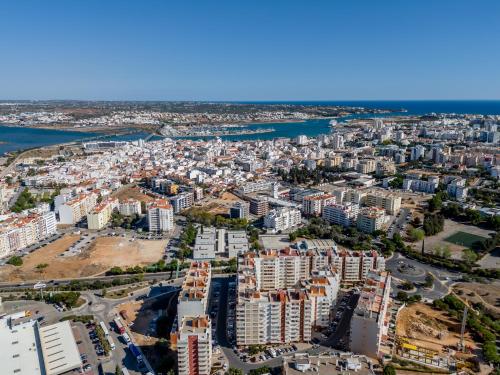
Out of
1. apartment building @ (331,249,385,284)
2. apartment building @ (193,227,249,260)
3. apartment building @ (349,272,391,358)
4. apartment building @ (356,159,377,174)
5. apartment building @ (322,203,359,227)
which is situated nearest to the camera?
apartment building @ (349,272,391,358)

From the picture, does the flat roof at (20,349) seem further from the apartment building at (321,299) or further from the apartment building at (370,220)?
the apartment building at (370,220)

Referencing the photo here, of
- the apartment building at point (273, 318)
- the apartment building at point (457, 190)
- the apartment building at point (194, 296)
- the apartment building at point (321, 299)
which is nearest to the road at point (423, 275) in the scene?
the apartment building at point (321, 299)

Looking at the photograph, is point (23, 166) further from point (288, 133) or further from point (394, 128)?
point (394, 128)

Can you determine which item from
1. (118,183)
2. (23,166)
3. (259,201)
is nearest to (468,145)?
(259,201)

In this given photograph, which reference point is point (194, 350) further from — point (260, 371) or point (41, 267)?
point (41, 267)

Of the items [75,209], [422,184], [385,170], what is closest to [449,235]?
[422,184]

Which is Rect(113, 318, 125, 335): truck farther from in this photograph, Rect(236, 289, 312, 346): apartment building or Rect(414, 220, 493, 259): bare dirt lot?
Rect(414, 220, 493, 259): bare dirt lot

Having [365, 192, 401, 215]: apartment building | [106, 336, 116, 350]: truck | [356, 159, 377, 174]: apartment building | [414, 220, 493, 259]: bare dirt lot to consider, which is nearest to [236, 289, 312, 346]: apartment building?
[106, 336, 116, 350]: truck
